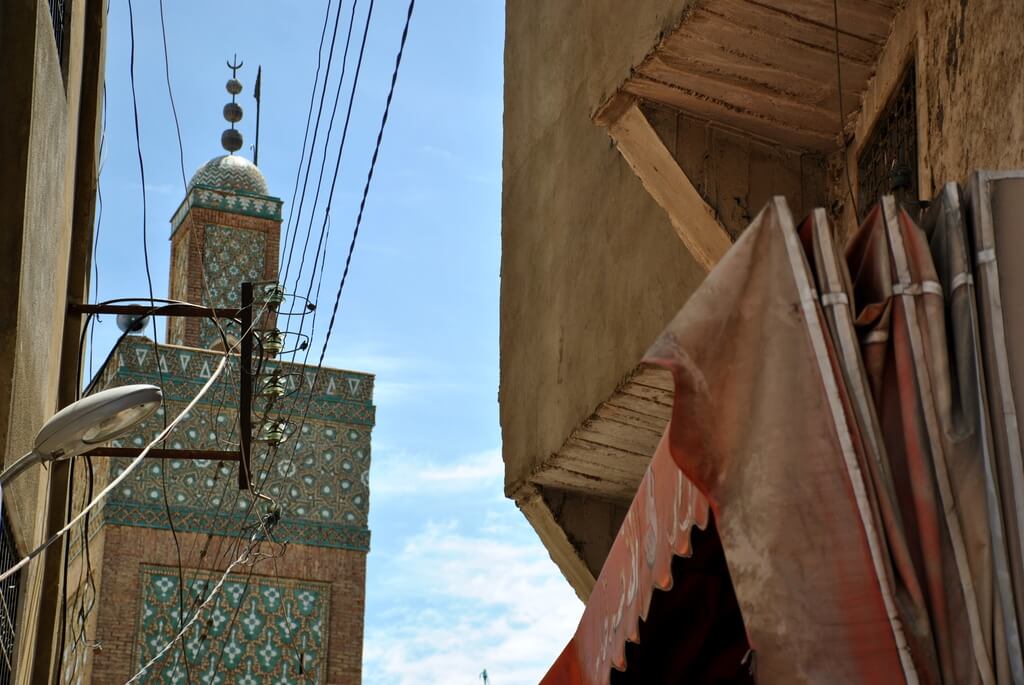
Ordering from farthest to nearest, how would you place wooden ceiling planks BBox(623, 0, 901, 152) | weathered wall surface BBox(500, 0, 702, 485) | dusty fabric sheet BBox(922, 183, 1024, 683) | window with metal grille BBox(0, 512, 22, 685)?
window with metal grille BBox(0, 512, 22, 685) → weathered wall surface BBox(500, 0, 702, 485) → wooden ceiling planks BBox(623, 0, 901, 152) → dusty fabric sheet BBox(922, 183, 1024, 683)

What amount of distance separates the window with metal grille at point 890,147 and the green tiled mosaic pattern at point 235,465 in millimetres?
12043

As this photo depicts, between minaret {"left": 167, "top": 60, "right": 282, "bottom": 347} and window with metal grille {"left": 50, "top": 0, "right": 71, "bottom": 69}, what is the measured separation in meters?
10.6

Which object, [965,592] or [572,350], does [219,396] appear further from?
[965,592]

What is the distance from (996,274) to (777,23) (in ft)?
7.49

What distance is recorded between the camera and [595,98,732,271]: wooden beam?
5395 mm

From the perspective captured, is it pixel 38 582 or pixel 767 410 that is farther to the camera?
pixel 38 582

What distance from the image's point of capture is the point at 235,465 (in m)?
17.5

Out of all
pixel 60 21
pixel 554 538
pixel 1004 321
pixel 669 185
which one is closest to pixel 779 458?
pixel 1004 321

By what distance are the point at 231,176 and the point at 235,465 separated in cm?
432

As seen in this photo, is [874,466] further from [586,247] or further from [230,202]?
[230,202]

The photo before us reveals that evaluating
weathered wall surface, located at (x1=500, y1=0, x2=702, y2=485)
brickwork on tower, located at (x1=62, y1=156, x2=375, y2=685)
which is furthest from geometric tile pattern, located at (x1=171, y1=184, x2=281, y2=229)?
weathered wall surface, located at (x1=500, y1=0, x2=702, y2=485)

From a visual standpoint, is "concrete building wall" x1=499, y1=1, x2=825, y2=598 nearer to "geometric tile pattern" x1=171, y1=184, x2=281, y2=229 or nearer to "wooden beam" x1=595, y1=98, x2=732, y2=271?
"wooden beam" x1=595, y1=98, x2=732, y2=271

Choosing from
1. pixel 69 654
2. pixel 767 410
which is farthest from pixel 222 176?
pixel 767 410

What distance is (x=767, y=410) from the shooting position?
8.32ft
